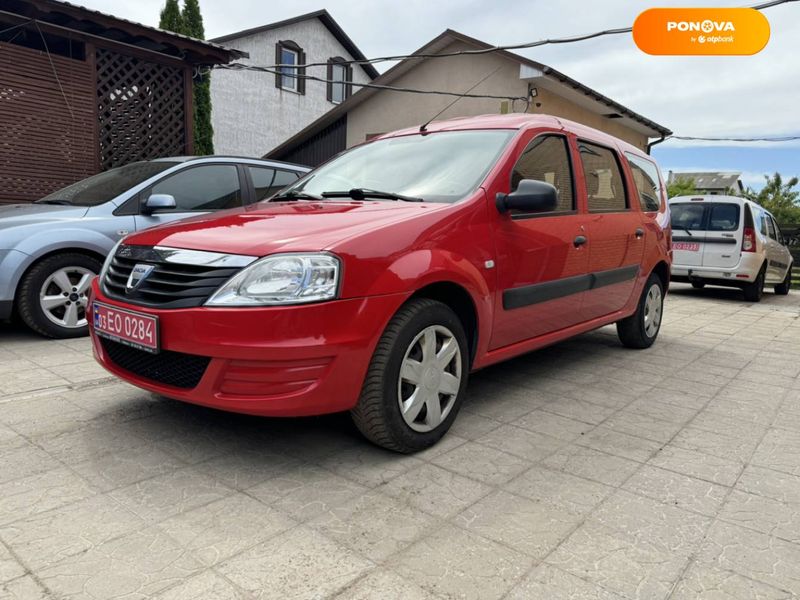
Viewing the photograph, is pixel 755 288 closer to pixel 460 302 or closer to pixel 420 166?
pixel 420 166

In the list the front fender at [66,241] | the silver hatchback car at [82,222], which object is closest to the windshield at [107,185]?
the silver hatchback car at [82,222]

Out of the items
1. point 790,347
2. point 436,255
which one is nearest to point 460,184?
point 436,255

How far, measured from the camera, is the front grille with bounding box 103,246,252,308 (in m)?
2.37

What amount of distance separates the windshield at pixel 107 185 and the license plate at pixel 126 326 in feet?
8.82

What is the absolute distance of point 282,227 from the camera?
8.57 ft

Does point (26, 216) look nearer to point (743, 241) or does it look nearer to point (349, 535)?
point (349, 535)

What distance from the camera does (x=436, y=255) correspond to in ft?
8.89

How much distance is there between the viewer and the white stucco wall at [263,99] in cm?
1697

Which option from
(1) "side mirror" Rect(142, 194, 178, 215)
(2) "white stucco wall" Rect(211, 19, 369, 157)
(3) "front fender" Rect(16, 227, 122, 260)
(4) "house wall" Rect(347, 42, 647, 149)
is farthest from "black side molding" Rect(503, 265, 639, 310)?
(2) "white stucco wall" Rect(211, 19, 369, 157)

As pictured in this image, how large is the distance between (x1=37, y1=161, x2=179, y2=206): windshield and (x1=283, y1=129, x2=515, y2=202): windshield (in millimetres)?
2178

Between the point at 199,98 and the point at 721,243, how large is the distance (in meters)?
11.7

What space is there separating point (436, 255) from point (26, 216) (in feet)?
12.5

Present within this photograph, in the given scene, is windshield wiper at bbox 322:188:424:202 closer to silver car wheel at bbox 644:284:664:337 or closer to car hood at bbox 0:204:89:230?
car hood at bbox 0:204:89:230

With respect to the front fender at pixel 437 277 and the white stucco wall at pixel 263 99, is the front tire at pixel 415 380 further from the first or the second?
the white stucco wall at pixel 263 99
